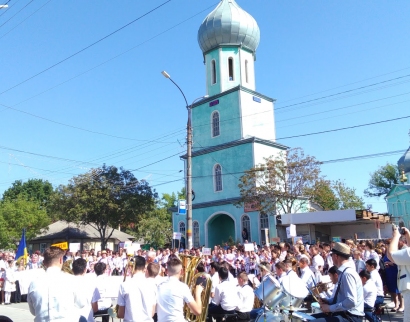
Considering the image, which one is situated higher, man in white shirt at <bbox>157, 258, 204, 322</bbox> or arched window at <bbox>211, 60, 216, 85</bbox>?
arched window at <bbox>211, 60, 216, 85</bbox>

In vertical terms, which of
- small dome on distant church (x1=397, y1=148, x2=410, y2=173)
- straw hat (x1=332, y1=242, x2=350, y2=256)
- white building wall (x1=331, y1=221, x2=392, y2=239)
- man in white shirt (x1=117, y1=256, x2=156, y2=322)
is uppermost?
small dome on distant church (x1=397, y1=148, x2=410, y2=173)

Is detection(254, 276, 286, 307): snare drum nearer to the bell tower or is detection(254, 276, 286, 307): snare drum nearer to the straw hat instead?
the straw hat

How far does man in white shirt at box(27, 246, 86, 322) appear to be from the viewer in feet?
16.1

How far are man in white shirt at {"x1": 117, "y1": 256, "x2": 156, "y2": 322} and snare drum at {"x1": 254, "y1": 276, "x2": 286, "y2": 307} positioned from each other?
168 cm

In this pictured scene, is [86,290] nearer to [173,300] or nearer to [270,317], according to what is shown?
[173,300]

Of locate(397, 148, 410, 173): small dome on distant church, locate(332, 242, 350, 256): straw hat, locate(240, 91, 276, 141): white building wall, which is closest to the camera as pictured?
locate(332, 242, 350, 256): straw hat

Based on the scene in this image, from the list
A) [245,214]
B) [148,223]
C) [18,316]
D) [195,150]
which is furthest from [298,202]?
[148,223]

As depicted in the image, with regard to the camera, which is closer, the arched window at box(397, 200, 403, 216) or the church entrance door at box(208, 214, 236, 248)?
the church entrance door at box(208, 214, 236, 248)

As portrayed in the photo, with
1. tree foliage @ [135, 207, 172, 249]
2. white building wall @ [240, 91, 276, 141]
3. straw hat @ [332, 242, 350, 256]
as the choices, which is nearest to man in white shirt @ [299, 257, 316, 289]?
straw hat @ [332, 242, 350, 256]

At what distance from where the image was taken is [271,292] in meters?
6.33

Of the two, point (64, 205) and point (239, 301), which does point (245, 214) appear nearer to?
point (64, 205)

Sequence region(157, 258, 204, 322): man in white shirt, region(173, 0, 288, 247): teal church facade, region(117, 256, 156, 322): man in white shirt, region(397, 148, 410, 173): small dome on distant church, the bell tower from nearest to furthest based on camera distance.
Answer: region(157, 258, 204, 322): man in white shirt < region(117, 256, 156, 322): man in white shirt < region(173, 0, 288, 247): teal church facade < the bell tower < region(397, 148, 410, 173): small dome on distant church

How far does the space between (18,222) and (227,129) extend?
2737cm

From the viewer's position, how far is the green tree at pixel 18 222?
1857 inches
